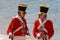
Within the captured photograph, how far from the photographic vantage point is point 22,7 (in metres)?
1.78

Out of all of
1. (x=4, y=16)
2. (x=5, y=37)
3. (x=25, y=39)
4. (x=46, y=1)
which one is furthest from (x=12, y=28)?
(x=46, y=1)

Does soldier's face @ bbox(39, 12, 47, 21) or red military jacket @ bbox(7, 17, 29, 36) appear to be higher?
soldier's face @ bbox(39, 12, 47, 21)

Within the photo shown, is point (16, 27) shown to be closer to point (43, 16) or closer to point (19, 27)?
point (19, 27)

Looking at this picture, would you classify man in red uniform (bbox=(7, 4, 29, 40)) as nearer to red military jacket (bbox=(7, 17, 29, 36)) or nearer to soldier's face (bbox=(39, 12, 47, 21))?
red military jacket (bbox=(7, 17, 29, 36))

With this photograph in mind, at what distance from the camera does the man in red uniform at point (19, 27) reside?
69.8 inches

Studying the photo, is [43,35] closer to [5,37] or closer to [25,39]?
[25,39]

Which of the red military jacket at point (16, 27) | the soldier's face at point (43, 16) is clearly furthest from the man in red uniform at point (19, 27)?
the soldier's face at point (43, 16)

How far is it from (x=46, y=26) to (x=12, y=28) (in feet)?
0.71

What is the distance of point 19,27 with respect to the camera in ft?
5.87

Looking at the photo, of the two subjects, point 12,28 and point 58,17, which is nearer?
point 12,28

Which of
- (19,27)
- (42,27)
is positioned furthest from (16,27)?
(42,27)

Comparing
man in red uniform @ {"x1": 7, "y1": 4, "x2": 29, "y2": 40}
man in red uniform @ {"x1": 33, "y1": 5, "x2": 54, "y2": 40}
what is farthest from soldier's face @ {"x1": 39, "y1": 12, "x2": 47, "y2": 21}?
man in red uniform @ {"x1": 7, "y1": 4, "x2": 29, "y2": 40}

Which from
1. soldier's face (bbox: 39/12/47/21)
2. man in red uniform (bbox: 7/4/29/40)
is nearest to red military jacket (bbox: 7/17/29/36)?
man in red uniform (bbox: 7/4/29/40)

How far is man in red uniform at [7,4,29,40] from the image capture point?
5.82ft
